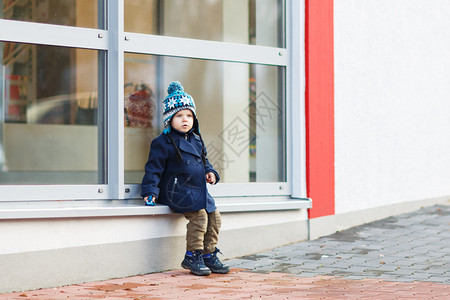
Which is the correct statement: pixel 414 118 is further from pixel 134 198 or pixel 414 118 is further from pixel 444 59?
pixel 134 198

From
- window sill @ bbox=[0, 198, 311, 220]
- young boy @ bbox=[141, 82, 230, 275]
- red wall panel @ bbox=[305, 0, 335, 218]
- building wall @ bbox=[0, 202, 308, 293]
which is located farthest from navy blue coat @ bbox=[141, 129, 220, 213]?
red wall panel @ bbox=[305, 0, 335, 218]

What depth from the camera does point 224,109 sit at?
7.51 m

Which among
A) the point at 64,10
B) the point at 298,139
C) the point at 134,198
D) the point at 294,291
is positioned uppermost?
the point at 64,10

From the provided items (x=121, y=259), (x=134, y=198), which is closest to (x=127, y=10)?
(x=134, y=198)

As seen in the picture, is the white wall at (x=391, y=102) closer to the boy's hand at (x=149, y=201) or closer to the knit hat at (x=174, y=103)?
the knit hat at (x=174, y=103)

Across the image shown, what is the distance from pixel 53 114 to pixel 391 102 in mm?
4482

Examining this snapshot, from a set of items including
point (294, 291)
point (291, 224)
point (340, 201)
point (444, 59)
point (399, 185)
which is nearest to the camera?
point (294, 291)

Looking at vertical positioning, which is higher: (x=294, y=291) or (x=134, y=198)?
(x=134, y=198)

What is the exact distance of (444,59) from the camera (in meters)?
10.6

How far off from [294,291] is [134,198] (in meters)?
1.73

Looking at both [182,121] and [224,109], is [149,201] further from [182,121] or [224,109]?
[224,109]

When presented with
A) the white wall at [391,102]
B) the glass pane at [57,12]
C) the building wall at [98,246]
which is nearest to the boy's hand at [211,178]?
the building wall at [98,246]

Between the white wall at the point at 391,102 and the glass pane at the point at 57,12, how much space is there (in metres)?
2.89

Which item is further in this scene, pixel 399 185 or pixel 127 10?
pixel 399 185
